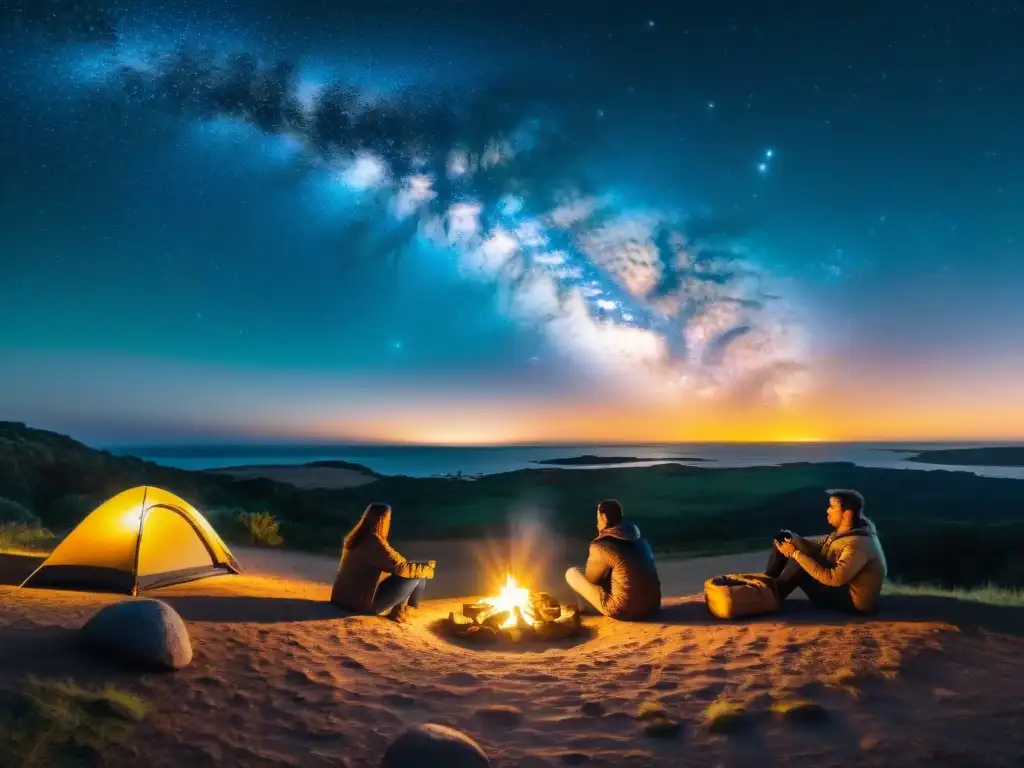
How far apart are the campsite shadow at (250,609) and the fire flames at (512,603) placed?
214cm

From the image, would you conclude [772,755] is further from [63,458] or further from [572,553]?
[63,458]

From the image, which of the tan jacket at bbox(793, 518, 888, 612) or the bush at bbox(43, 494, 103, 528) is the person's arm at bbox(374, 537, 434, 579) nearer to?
the tan jacket at bbox(793, 518, 888, 612)

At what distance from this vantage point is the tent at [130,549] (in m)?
8.88

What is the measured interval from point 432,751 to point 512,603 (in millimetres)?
5008

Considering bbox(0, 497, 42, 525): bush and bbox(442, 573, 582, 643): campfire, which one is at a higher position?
bbox(0, 497, 42, 525): bush

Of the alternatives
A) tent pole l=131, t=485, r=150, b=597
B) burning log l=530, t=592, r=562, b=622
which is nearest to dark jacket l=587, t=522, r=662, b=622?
burning log l=530, t=592, r=562, b=622

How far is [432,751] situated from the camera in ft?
14.0

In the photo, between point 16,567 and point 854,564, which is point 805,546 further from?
point 16,567

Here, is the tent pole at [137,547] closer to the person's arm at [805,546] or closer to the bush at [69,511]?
the person's arm at [805,546]

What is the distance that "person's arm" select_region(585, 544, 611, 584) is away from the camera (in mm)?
8638

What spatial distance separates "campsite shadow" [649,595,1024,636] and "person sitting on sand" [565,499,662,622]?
32cm

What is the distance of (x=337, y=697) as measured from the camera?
19.1 ft

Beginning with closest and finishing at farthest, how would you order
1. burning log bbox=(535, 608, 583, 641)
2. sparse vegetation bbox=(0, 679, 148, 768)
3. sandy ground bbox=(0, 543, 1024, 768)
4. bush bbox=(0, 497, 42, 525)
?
sparse vegetation bbox=(0, 679, 148, 768) → sandy ground bbox=(0, 543, 1024, 768) → burning log bbox=(535, 608, 583, 641) → bush bbox=(0, 497, 42, 525)

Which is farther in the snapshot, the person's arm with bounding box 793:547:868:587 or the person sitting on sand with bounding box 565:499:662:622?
the person sitting on sand with bounding box 565:499:662:622
